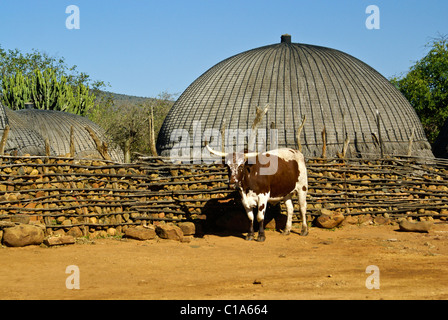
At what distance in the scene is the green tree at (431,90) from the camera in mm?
30672

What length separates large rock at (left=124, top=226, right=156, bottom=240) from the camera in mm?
10844

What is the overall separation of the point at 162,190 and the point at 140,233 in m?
1.63

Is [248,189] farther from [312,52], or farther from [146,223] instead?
[312,52]

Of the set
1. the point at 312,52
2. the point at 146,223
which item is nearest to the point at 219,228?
the point at 146,223

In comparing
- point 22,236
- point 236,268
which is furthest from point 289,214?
point 22,236

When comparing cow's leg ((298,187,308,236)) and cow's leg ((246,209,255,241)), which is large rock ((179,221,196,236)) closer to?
cow's leg ((246,209,255,241))

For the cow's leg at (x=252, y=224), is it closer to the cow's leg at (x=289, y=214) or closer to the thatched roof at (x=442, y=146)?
the cow's leg at (x=289, y=214)

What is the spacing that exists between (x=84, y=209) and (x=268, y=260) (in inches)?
163

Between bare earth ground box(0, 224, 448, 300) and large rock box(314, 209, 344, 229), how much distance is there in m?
0.81

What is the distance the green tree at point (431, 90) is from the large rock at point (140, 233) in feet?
76.3

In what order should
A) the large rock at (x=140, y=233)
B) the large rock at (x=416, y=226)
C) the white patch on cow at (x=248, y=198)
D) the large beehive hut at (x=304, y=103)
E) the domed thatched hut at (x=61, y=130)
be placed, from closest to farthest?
the large rock at (x=140, y=233) → the white patch on cow at (x=248, y=198) → the large rock at (x=416, y=226) → the large beehive hut at (x=304, y=103) → the domed thatched hut at (x=61, y=130)

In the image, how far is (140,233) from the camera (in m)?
10.8

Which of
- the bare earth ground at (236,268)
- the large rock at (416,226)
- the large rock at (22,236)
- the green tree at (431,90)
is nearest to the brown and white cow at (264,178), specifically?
the bare earth ground at (236,268)

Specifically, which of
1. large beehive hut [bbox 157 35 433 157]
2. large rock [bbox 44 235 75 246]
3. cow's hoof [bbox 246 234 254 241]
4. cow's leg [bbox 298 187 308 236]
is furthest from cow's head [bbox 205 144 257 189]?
large beehive hut [bbox 157 35 433 157]
